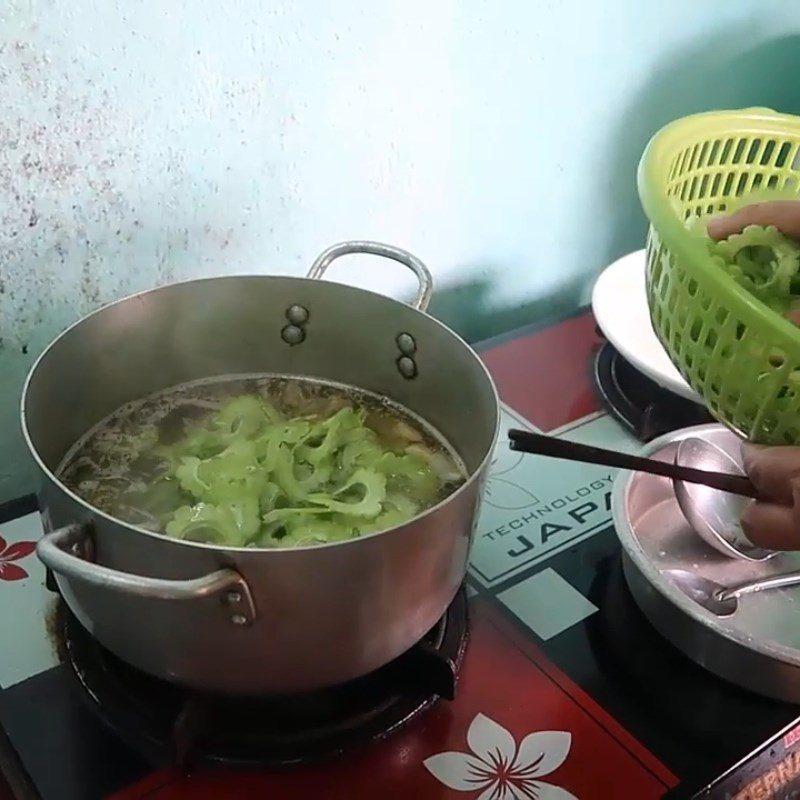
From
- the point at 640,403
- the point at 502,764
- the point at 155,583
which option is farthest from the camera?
the point at 640,403

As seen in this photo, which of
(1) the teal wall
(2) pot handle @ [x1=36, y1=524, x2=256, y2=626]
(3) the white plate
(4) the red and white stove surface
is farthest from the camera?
(3) the white plate

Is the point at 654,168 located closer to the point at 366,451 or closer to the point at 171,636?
the point at 366,451

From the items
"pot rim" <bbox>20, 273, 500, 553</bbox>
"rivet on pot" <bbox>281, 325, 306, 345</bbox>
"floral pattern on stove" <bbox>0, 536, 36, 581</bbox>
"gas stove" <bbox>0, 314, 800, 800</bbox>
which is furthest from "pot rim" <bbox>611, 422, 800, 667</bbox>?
"floral pattern on stove" <bbox>0, 536, 36, 581</bbox>

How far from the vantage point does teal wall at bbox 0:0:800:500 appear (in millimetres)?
683

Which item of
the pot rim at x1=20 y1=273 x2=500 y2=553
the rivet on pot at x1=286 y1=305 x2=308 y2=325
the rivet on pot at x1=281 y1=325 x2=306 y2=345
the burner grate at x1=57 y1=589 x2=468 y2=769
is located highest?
the pot rim at x1=20 y1=273 x2=500 y2=553

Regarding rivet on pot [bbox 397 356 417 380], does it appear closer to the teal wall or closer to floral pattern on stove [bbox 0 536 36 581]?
the teal wall

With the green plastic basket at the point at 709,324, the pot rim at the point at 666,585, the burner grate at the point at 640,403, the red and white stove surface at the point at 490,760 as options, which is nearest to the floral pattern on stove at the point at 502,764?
the red and white stove surface at the point at 490,760

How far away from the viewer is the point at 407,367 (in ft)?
2.51

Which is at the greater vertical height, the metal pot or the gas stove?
the metal pot

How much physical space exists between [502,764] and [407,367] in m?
0.30

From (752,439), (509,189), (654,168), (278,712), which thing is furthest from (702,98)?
(278,712)

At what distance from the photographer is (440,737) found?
0.61 meters

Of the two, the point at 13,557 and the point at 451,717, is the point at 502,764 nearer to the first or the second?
the point at 451,717

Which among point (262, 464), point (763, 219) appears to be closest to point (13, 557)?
point (262, 464)
